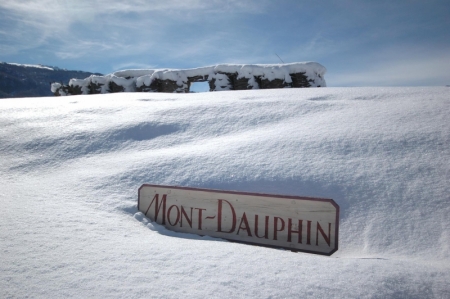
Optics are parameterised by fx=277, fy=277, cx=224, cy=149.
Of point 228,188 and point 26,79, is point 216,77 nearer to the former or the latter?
point 228,188

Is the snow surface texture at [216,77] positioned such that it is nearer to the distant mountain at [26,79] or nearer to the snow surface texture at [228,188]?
the snow surface texture at [228,188]

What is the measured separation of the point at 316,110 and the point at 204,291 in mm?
2856

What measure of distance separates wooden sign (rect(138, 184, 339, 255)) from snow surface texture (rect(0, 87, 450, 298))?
0.11m

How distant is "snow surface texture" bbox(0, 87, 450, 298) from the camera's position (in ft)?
3.87

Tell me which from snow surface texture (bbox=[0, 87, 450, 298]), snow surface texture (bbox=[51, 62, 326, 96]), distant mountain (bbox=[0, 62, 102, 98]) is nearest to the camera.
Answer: snow surface texture (bbox=[0, 87, 450, 298])

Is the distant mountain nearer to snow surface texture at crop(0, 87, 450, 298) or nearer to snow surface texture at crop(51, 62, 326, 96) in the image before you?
snow surface texture at crop(51, 62, 326, 96)

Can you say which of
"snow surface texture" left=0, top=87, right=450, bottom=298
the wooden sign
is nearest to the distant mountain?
"snow surface texture" left=0, top=87, right=450, bottom=298

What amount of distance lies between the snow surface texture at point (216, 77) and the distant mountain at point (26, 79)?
129 ft

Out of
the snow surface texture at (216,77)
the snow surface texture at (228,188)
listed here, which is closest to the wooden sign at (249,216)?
the snow surface texture at (228,188)

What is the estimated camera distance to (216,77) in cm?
852

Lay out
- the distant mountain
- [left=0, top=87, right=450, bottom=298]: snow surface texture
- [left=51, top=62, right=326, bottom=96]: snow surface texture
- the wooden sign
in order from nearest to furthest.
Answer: [left=0, top=87, right=450, bottom=298]: snow surface texture
the wooden sign
[left=51, top=62, right=326, bottom=96]: snow surface texture
the distant mountain

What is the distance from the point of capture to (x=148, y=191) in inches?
80.5

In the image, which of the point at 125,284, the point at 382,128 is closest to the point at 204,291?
the point at 125,284

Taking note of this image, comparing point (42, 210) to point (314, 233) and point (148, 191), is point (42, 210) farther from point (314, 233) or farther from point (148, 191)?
point (314, 233)
